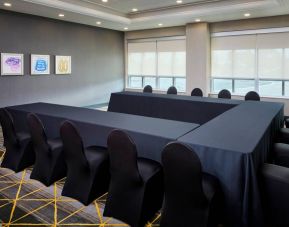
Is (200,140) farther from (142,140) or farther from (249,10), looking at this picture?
(249,10)

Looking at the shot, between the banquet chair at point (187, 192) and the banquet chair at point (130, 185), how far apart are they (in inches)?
9.7

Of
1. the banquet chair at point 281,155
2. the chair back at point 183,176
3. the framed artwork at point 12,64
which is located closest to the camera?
the chair back at point 183,176

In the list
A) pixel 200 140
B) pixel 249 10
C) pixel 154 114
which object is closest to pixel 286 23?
pixel 249 10

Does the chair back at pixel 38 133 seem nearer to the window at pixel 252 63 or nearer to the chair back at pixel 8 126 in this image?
the chair back at pixel 8 126

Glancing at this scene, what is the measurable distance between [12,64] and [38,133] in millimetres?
4572

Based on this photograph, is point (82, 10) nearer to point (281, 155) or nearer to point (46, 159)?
point (46, 159)

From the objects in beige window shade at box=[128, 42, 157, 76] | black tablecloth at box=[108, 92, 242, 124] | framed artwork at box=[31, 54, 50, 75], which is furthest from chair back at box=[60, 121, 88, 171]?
beige window shade at box=[128, 42, 157, 76]

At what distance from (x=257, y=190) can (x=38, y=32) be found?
729 centimetres

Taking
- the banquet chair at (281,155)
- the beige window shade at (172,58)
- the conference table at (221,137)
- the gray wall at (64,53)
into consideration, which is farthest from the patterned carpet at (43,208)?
the beige window shade at (172,58)

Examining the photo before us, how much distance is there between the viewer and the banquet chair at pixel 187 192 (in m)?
1.99

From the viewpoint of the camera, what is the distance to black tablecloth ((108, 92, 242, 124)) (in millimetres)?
5132

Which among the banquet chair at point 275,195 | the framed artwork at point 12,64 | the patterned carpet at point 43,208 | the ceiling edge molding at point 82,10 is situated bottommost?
the patterned carpet at point 43,208

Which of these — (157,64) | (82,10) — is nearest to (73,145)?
(82,10)

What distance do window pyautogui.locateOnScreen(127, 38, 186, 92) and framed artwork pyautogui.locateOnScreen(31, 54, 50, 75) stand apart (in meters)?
3.69
